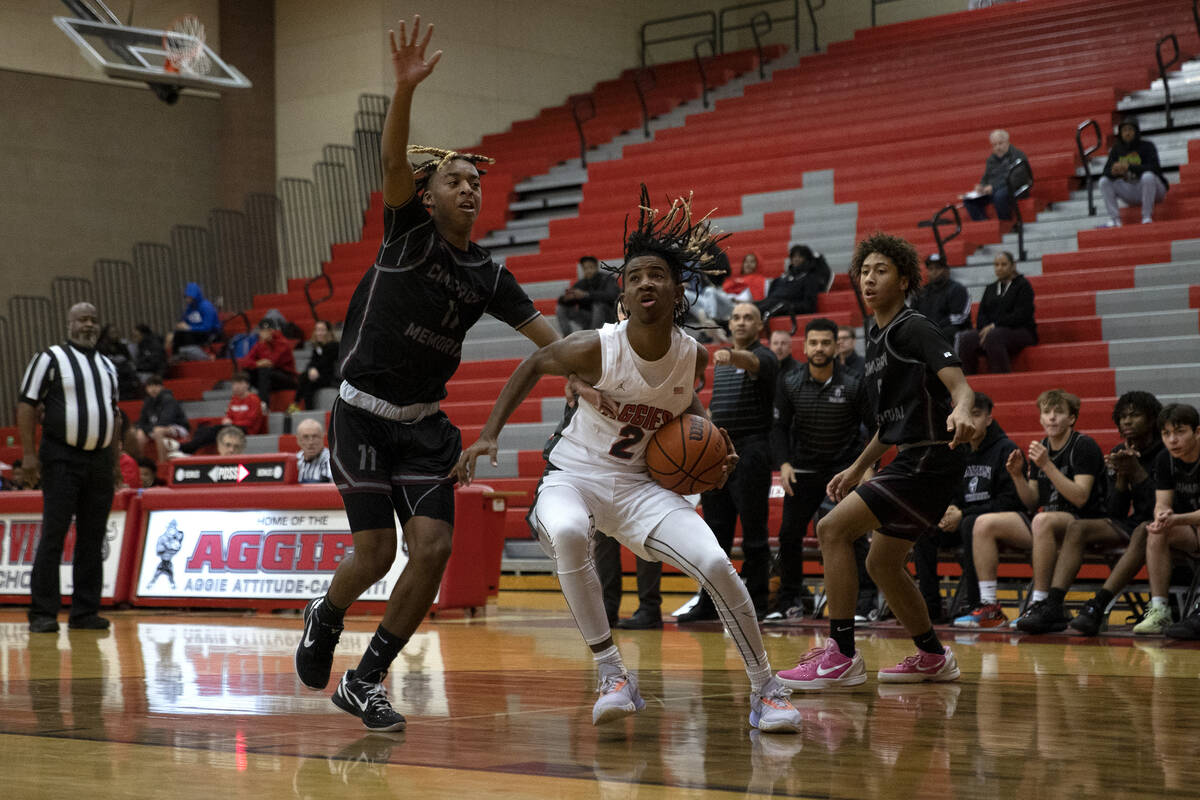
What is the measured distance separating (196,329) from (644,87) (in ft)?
28.3

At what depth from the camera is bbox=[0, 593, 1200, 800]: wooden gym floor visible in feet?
12.2

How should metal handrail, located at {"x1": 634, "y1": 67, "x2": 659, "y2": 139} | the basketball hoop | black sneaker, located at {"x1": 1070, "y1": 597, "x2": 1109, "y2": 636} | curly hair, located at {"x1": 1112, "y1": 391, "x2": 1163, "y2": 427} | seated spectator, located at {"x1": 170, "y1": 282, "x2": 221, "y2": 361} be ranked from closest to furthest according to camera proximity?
black sneaker, located at {"x1": 1070, "y1": 597, "x2": 1109, "y2": 636}, curly hair, located at {"x1": 1112, "y1": 391, "x2": 1163, "y2": 427}, the basketball hoop, seated spectator, located at {"x1": 170, "y1": 282, "x2": 221, "y2": 361}, metal handrail, located at {"x1": 634, "y1": 67, "x2": 659, "y2": 139}

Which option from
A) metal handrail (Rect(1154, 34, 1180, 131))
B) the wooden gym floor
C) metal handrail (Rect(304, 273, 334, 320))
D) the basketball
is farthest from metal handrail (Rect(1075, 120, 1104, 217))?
the basketball

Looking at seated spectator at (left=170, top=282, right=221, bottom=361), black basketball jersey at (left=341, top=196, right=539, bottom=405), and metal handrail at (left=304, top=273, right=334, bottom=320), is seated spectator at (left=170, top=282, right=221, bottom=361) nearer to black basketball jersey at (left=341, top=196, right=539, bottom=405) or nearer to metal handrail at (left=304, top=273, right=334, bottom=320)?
metal handrail at (left=304, top=273, right=334, bottom=320)

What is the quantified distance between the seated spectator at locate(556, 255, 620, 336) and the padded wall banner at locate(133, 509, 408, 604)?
5.22 metres

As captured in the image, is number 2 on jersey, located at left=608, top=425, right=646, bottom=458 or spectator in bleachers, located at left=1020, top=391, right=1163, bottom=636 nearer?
number 2 on jersey, located at left=608, top=425, right=646, bottom=458

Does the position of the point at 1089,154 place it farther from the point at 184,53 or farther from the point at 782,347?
the point at 184,53

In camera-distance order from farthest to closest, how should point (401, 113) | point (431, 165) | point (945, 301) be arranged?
1. point (945, 301)
2. point (431, 165)
3. point (401, 113)

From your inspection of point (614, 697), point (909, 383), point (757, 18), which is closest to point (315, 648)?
point (614, 697)

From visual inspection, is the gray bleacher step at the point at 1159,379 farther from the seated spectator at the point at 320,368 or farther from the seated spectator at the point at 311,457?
the seated spectator at the point at 320,368

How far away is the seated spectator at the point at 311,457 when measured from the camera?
36.6 ft

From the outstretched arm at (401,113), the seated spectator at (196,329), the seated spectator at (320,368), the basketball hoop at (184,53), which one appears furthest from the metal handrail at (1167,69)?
the outstretched arm at (401,113)

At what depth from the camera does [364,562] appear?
16.1ft

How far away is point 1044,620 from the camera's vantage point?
8594 millimetres
